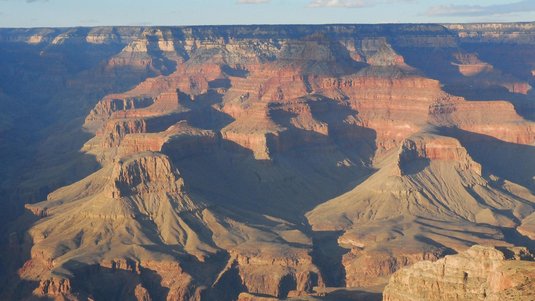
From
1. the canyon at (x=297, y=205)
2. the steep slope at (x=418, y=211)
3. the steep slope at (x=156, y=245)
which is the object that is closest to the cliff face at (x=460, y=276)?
the canyon at (x=297, y=205)

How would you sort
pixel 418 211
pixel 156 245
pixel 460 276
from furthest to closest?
1. pixel 418 211
2. pixel 156 245
3. pixel 460 276

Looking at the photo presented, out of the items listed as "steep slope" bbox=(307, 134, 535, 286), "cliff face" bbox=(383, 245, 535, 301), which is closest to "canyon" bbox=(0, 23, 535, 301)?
"cliff face" bbox=(383, 245, 535, 301)

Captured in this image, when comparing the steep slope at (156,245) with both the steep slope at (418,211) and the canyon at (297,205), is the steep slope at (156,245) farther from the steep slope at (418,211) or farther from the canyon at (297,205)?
the steep slope at (418,211)

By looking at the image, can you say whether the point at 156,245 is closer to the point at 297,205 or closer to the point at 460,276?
the point at 297,205

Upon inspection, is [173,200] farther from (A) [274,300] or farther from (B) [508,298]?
(B) [508,298]

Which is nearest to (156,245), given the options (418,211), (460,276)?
(418,211)

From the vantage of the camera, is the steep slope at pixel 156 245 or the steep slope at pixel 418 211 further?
the steep slope at pixel 418 211

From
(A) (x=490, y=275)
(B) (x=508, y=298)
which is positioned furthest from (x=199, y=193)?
(B) (x=508, y=298)

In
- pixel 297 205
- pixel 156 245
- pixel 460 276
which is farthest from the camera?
pixel 297 205

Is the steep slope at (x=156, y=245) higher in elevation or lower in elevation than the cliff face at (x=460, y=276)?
lower
